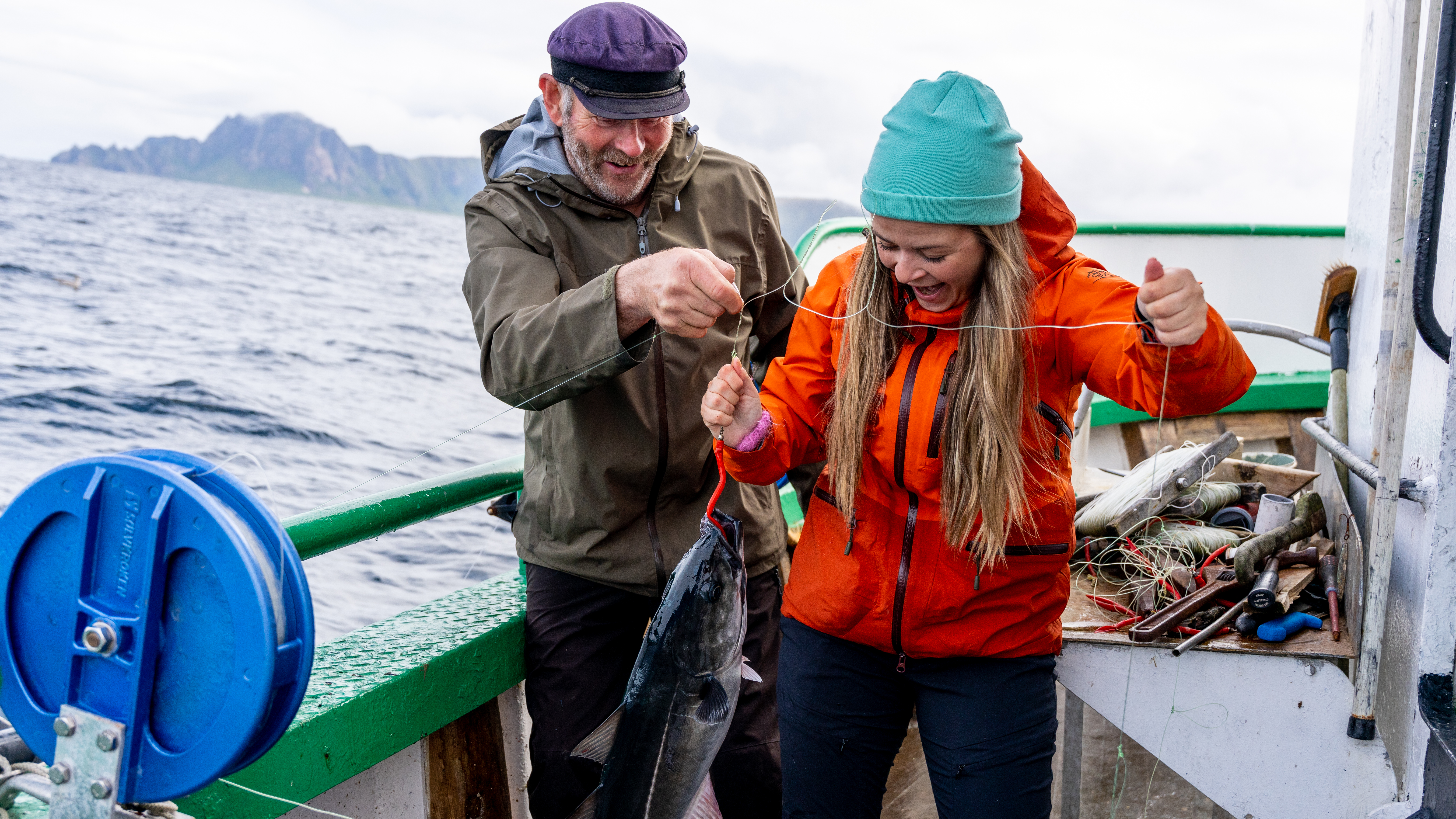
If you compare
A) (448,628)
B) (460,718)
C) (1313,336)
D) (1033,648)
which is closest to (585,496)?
(448,628)

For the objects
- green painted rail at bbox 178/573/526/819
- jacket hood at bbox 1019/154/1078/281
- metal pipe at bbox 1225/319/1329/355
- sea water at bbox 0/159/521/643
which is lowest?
sea water at bbox 0/159/521/643

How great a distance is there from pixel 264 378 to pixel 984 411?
15.6 m

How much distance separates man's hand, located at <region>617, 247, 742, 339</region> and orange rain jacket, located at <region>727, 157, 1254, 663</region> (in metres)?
0.33

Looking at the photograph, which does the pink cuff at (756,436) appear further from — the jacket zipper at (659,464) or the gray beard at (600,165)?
the gray beard at (600,165)

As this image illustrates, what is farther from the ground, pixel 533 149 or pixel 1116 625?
pixel 533 149

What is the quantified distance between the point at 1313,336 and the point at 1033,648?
91.5 inches

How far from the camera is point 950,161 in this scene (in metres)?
2.03

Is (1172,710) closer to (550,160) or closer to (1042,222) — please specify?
(1042,222)

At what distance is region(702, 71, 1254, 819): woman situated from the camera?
81.8 inches

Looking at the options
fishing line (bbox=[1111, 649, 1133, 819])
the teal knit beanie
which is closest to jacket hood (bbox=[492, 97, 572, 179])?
the teal knit beanie

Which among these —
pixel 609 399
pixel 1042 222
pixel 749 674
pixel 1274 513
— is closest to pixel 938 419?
pixel 1042 222

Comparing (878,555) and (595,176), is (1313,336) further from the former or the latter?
(595,176)

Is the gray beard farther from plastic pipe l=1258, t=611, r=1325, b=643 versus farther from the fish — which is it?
plastic pipe l=1258, t=611, r=1325, b=643

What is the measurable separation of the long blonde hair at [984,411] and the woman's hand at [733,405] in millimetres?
207
